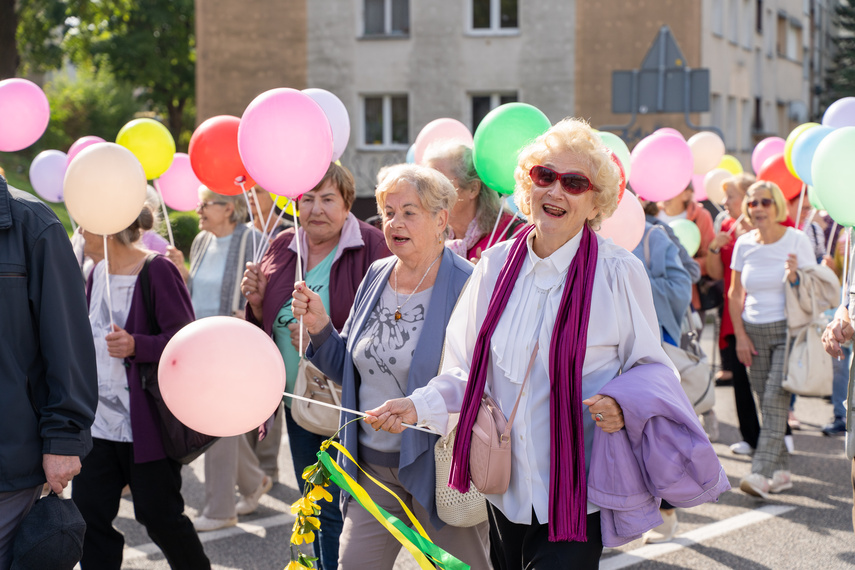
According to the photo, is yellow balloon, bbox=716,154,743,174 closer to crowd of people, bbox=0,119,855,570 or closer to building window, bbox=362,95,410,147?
crowd of people, bbox=0,119,855,570

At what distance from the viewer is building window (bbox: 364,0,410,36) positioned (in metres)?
24.6

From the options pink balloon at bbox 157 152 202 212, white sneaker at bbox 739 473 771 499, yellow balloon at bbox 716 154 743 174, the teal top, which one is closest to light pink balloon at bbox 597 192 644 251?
the teal top

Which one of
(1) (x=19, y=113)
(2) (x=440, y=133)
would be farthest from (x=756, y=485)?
(1) (x=19, y=113)

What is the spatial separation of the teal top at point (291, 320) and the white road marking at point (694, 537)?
78.6 inches

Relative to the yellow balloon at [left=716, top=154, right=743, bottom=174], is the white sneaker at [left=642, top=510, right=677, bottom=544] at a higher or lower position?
lower

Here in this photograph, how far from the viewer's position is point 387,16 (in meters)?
24.6

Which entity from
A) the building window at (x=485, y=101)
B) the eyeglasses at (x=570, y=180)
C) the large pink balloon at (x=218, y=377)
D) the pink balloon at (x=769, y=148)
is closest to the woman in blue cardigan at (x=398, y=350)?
the large pink balloon at (x=218, y=377)

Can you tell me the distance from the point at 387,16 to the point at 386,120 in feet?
8.48

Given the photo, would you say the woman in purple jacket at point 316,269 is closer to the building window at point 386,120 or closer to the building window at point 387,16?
the building window at point 386,120

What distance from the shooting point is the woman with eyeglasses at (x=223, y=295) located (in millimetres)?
5883

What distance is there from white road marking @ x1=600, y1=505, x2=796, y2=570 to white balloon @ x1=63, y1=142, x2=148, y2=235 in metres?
3.03

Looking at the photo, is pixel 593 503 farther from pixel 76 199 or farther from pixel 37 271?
pixel 76 199

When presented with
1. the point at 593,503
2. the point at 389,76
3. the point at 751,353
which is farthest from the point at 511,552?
the point at 389,76

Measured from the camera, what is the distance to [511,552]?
3.16 metres
